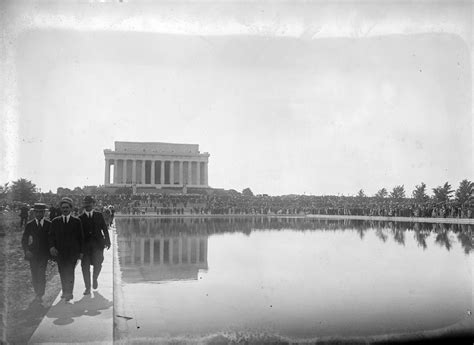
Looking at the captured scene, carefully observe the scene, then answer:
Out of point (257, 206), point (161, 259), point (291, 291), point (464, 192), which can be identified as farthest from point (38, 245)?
point (464, 192)

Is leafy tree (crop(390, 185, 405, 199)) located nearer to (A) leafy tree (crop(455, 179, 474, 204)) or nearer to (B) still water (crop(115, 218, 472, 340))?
(A) leafy tree (crop(455, 179, 474, 204))

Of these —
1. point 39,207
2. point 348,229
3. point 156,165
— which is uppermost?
point 156,165

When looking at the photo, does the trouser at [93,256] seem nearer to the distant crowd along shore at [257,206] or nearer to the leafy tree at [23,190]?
the leafy tree at [23,190]

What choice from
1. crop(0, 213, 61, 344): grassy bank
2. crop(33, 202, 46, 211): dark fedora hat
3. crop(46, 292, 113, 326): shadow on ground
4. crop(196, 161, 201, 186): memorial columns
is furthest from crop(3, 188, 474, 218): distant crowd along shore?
crop(46, 292, 113, 326): shadow on ground

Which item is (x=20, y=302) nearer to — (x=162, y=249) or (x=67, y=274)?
(x=67, y=274)

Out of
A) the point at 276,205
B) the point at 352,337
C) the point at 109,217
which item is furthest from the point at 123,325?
the point at 276,205

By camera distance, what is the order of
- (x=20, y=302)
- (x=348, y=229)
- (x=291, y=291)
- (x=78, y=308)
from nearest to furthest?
(x=78, y=308) → (x=20, y=302) → (x=291, y=291) → (x=348, y=229)

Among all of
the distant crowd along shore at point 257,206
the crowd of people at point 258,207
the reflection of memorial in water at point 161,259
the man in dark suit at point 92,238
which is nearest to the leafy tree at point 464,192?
the distant crowd along shore at point 257,206
